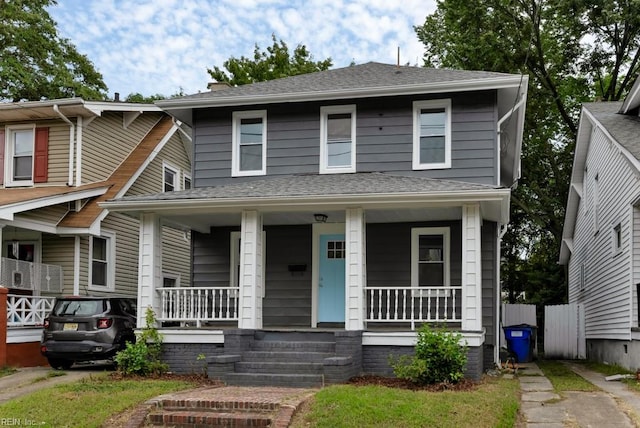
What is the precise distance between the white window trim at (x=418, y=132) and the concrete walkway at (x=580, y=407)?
4.64 m

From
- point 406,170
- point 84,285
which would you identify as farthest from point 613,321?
point 84,285

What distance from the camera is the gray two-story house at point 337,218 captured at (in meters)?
12.4

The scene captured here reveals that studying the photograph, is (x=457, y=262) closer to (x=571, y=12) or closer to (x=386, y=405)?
(x=386, y=405)

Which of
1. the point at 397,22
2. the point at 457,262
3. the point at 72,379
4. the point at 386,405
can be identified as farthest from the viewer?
the point at 397,22

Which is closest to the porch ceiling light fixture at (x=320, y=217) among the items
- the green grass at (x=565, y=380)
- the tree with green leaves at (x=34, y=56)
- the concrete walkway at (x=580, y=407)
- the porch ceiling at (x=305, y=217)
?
the porch ceiling at (x=305, y=217)

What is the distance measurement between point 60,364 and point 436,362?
24.3ft

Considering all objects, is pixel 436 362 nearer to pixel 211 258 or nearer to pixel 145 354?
pixel 145 354

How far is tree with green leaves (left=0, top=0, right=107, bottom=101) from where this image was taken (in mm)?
28141

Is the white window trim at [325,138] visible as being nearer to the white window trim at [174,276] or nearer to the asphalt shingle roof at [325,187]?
the asphalt shingle roof at [325,187]

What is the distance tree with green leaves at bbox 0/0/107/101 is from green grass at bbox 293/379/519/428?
22.9 m

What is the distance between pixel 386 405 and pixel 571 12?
71.3 ft

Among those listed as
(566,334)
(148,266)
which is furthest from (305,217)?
(566,334)

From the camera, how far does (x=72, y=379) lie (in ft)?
40.1

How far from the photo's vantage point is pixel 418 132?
1485 cm
